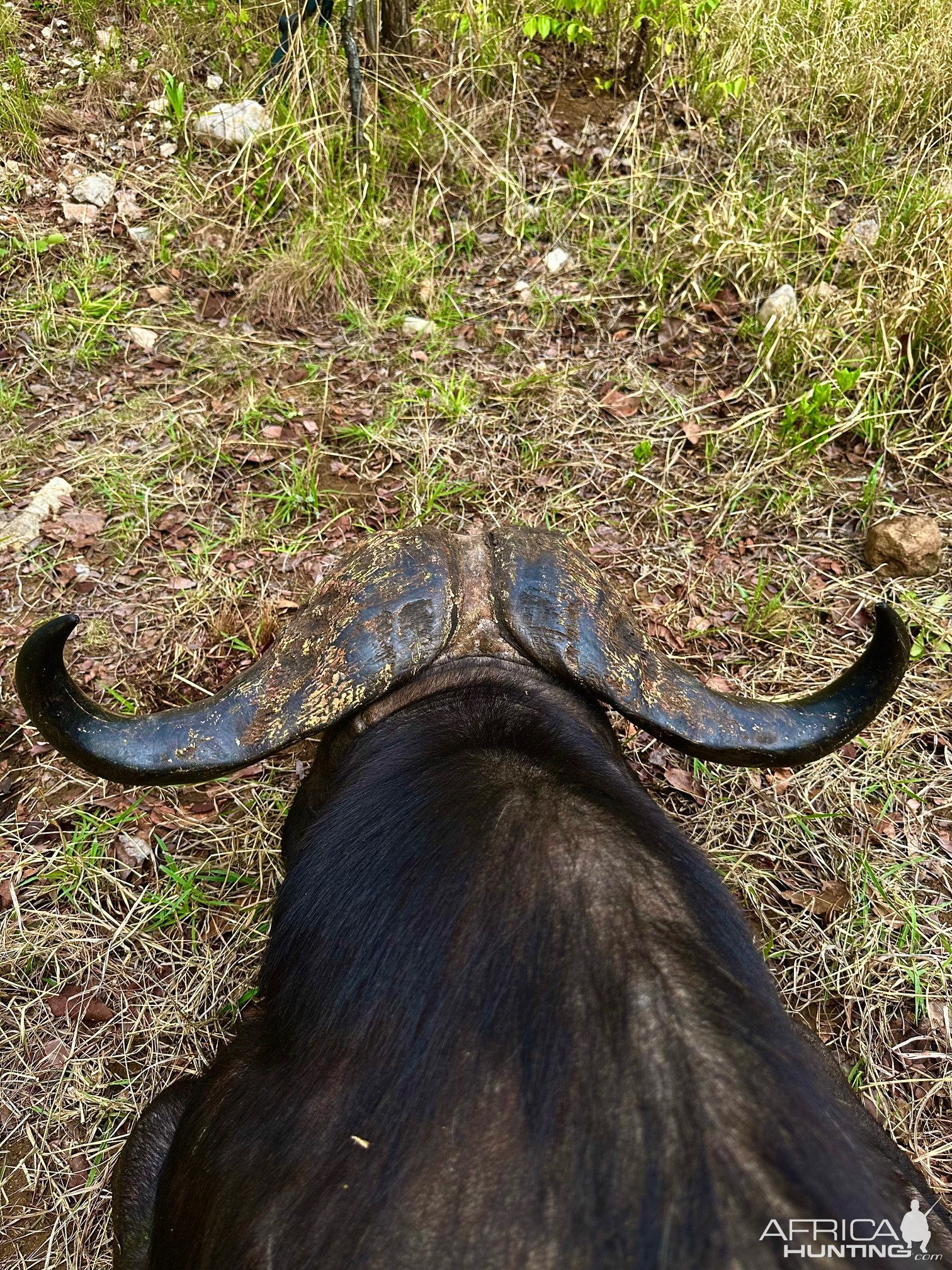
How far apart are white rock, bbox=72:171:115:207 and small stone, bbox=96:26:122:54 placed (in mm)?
1194

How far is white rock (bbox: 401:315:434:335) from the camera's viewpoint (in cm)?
409

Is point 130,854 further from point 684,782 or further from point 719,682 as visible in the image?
point 719,682

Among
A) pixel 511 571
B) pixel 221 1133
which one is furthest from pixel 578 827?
pixel 221 1133

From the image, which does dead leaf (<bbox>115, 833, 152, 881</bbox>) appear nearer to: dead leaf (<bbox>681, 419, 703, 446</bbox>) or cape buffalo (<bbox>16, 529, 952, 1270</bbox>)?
cape buffalo (<bbox>16, 529, 952, 1270</bbox>)

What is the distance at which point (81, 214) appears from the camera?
442 cm

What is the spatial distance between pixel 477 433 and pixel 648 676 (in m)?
2.06

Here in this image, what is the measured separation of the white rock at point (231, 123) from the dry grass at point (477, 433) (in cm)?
15

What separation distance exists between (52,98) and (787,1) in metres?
4.51

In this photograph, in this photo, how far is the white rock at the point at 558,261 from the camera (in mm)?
4375

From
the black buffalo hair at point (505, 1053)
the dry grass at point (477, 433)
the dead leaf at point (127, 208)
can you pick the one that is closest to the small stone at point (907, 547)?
the dry grass at point (477, 433)

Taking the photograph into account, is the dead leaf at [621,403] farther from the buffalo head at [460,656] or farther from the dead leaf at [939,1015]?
the dead leaf at [939,1015]

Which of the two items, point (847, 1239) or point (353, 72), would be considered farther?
point (353, 72)

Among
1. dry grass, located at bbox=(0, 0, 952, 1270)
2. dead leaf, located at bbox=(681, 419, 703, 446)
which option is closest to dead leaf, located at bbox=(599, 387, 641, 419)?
dry grass, located at bbox=(0, 0, 952, 1270)

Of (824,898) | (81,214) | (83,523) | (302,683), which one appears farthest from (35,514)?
(824,898)
